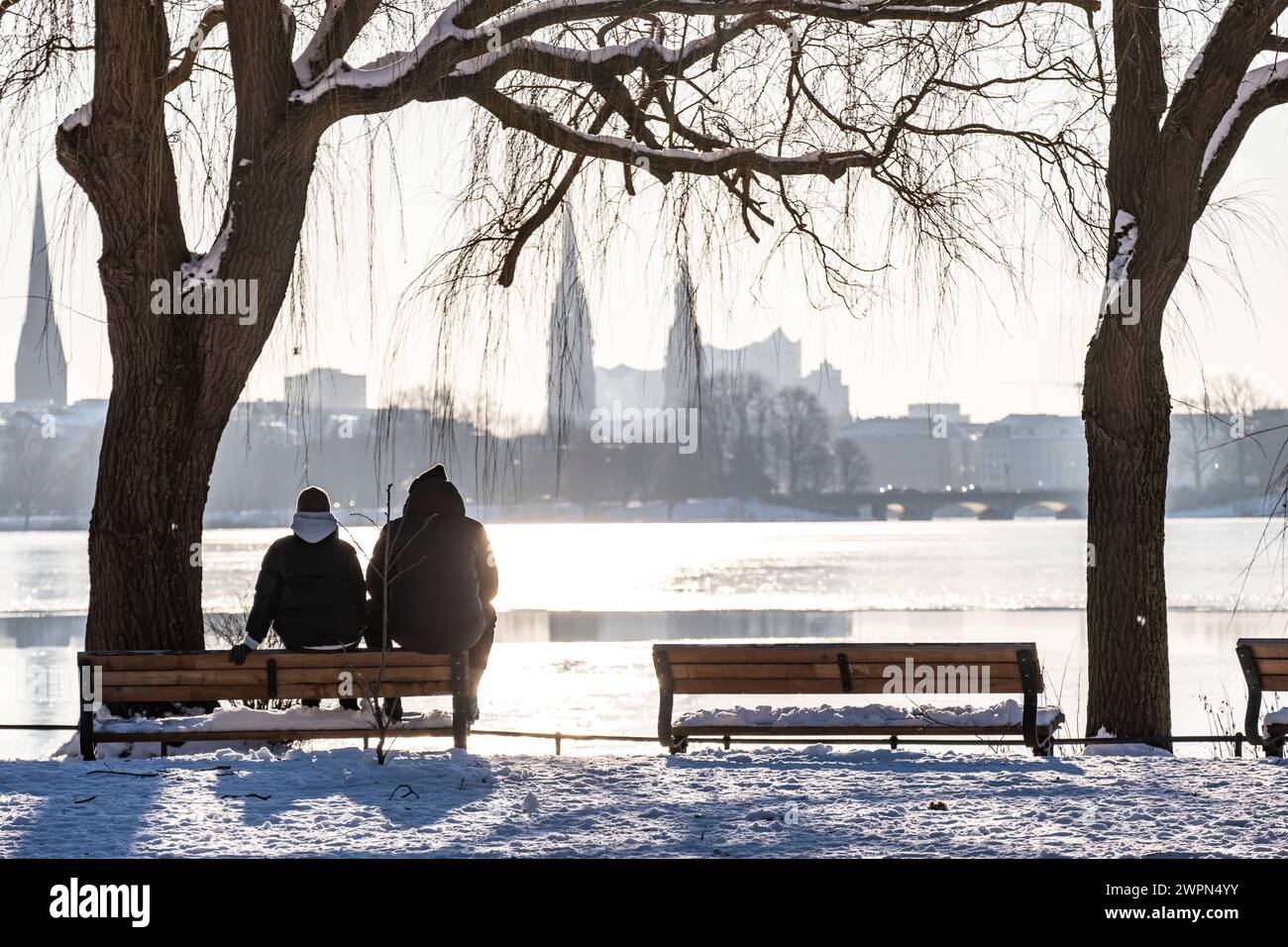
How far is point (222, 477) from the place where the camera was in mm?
92750

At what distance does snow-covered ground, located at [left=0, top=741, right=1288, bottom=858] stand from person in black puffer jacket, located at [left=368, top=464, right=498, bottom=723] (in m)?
0.66

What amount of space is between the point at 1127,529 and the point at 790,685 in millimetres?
2594

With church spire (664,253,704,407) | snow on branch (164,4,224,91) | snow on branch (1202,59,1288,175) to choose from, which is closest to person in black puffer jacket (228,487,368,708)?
church spire (664,253,704,407)

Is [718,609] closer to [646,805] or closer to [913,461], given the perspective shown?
[646,805]

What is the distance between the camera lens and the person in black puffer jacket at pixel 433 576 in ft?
25.8

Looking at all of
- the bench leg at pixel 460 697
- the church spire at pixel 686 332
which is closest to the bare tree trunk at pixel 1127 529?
the church spire at pixel 686 332

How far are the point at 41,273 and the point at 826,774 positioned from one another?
18.1 ft

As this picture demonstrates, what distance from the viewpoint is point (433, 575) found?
7.88 m

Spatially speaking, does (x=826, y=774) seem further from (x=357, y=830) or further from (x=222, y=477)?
(x=222, y=477)

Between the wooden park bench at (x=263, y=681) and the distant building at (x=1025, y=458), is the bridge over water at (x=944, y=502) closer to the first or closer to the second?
the distant building at (x=1025, y=458)

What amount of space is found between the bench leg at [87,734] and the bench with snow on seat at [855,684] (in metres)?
2.77

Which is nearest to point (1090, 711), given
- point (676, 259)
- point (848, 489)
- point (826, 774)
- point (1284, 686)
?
→ point (1284, 686)

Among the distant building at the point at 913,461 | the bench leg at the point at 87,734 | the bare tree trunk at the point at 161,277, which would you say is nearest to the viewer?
the bench leg at the point at 87,734
